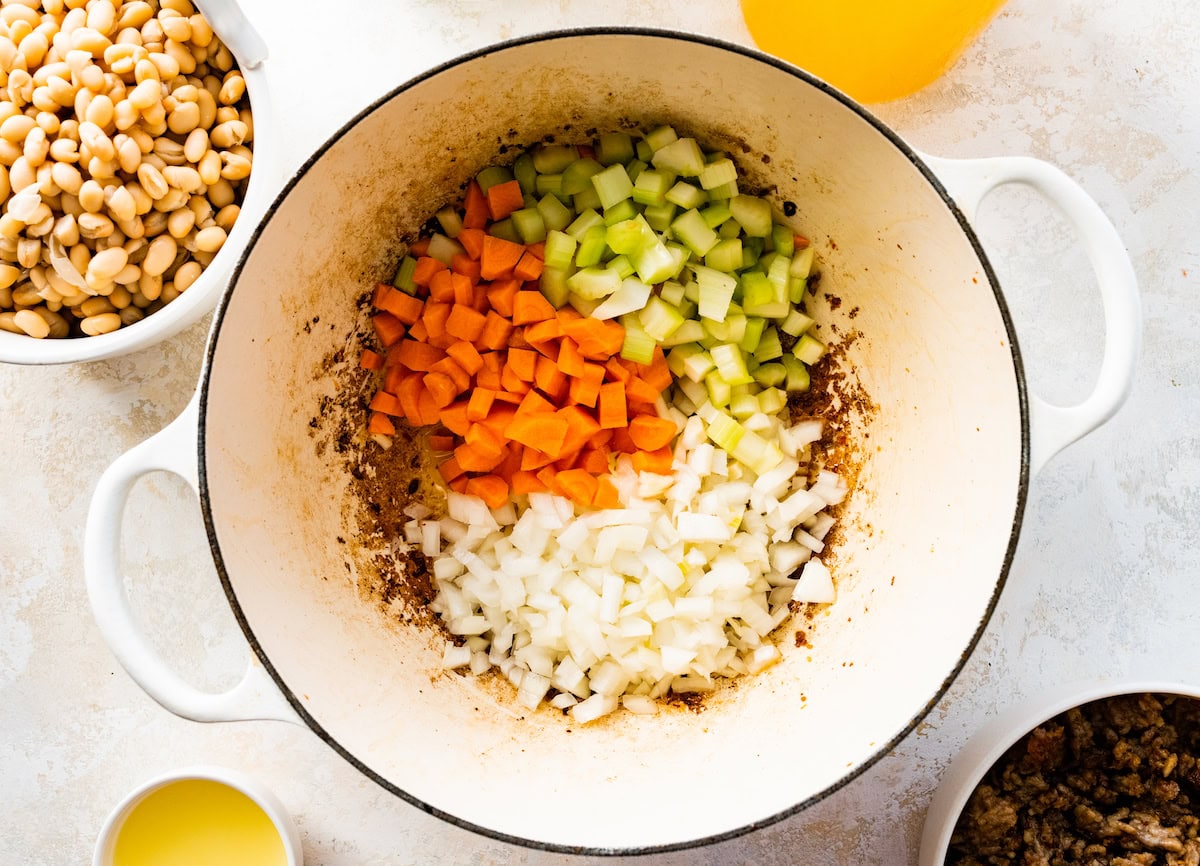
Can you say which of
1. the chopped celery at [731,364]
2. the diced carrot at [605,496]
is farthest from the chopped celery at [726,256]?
the diced carrot at [605,496]

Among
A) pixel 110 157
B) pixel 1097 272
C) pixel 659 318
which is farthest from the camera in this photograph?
Result: pixel 659 318

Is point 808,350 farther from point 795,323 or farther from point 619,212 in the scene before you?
point 619,212

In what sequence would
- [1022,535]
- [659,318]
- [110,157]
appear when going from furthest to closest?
1. [1022,535]
2. [659,318]
3. [110,157]

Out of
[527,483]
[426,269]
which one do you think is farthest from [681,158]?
[527,483]

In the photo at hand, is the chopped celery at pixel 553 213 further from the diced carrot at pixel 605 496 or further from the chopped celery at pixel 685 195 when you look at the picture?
the diced carrot at pixel 605 496

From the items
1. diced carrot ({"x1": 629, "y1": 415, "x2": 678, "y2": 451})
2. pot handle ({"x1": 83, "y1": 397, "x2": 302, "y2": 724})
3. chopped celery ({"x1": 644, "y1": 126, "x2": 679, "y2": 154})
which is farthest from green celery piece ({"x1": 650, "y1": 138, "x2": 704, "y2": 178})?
pot handle ({"x1": 83, "y1": 397, "x2": 302, "y2": 724})

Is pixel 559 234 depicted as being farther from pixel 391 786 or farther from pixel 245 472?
pixel 391 786

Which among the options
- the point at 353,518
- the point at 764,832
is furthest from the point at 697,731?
the point at 353,518

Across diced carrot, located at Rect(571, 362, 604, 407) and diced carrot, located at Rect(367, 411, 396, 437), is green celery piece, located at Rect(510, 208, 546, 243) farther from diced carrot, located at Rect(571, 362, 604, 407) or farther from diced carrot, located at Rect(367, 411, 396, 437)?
diced carrot, located at Rect(367, 411, 396, 437)
